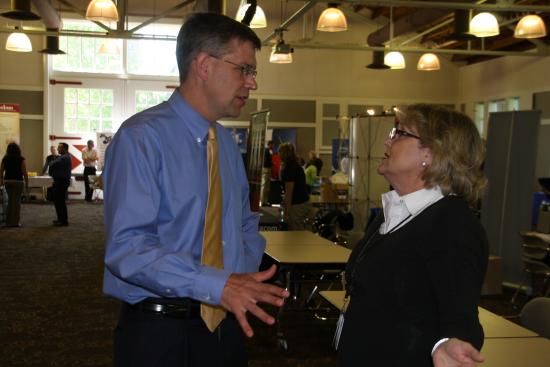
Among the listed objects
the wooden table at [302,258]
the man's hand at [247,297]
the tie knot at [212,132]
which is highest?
the tie knot at [212,132]

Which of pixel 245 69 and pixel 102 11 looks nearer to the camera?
pixel 245 69

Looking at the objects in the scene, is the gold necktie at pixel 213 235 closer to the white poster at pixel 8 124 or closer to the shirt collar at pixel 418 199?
the shirt collar at pixel 418 199

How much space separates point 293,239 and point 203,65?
3.99m

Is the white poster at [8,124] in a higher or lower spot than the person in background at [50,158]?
higher

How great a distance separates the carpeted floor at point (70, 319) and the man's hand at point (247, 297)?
10.5ft

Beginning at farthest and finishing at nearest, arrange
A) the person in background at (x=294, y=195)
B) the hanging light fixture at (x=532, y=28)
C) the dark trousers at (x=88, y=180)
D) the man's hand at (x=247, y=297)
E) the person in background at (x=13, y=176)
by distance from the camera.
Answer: the dark trousers at (x=88, y=180)
the person in background at (x=13, y=176)
the hanging light fixture at (x=532, y=28)
the person in background at (x=294, y=195)
the man's hand at (x=247, y=297)

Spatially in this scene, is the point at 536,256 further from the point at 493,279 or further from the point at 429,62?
the point at 429,62

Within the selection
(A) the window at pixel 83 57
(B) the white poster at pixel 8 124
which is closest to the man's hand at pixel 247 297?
(B) the white poster at pixel 8 124

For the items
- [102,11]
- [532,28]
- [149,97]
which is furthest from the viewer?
[149,97]

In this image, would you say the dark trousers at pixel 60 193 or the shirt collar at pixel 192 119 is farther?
the dark trousers at pixel 60 193

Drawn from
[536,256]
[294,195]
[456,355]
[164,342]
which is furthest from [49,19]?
[456,355]

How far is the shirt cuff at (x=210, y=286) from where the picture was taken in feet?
4.93

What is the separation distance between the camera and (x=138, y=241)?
160 centimetres

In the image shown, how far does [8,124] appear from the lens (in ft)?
56.7
